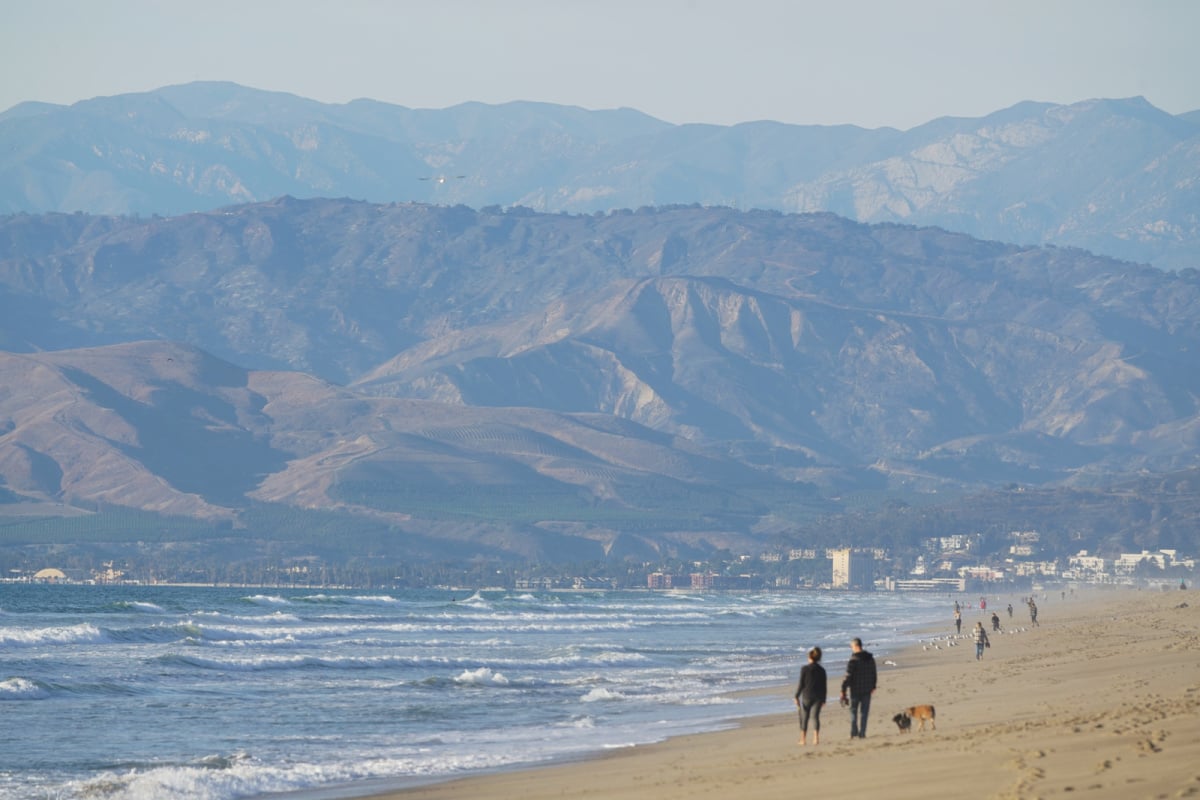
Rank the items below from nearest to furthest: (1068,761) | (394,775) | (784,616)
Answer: (1068,761) → (394,775) → (784,616)

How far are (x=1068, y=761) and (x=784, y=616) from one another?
117 m

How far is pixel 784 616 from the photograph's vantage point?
144250 millimetres

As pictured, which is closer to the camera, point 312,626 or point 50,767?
point 50,767

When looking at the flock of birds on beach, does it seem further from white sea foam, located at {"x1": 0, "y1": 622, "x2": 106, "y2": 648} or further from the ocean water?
white sea foam, located at {"x1": 0, "y1": 622, "x2": 106, "y2": 648}

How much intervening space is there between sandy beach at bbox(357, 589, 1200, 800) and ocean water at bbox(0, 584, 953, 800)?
9.71ft

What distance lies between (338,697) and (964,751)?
30.5 meters

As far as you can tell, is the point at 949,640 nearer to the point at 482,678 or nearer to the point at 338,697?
the point at 482,678

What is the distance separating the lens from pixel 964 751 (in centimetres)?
3016

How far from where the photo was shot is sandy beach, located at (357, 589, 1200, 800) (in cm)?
2669

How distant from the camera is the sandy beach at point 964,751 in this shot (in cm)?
2669

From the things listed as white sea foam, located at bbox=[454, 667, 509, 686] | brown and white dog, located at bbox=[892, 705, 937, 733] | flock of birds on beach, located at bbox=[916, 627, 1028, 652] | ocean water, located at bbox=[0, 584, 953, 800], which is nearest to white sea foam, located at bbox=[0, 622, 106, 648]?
ocean water, located at bbox=[0, 584, 953, 800]

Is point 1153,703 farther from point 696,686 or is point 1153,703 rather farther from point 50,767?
point 696,686

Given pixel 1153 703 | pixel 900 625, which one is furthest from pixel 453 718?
pixel 900 625

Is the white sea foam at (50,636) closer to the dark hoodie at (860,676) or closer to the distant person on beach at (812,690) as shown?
the distant person on beach at (812,690)
